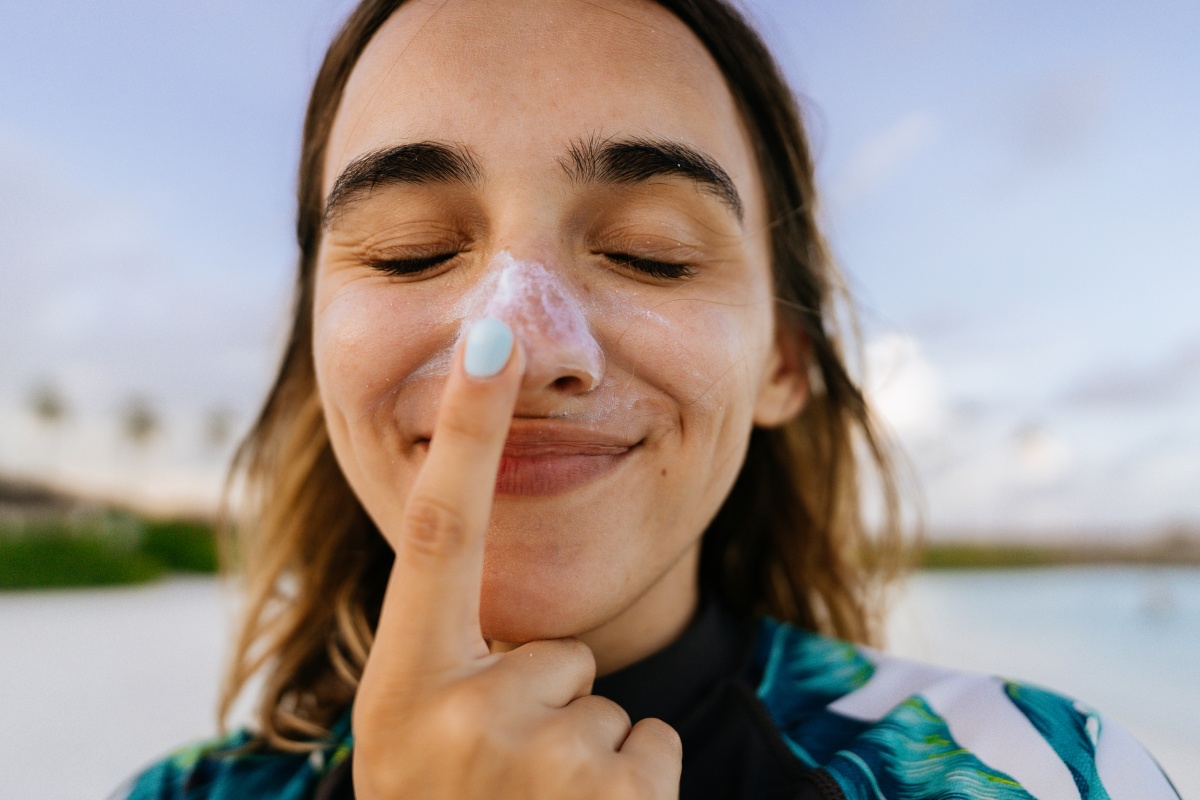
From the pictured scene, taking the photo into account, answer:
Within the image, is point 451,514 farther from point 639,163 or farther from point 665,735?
point 639,163

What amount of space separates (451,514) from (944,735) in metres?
0.90

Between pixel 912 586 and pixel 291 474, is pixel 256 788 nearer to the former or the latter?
pixel 291 474

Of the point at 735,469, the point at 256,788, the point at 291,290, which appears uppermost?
the point at 291,290

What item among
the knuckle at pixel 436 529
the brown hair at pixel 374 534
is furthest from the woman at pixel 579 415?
the brown hair at pixel 374 534

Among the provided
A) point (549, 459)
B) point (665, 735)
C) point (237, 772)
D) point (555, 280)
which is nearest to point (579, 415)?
point (549, 459)

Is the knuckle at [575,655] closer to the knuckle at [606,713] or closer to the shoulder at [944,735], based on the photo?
the knuckle at [606,713]

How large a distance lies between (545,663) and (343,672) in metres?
0.93

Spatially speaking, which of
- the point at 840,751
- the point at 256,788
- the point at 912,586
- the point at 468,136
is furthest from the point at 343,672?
the point at 912,586

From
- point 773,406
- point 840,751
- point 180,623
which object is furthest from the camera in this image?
point 180,623

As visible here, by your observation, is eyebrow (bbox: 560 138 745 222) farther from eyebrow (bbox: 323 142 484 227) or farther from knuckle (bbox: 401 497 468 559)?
knuckle (bbox: 401 497 468 559)

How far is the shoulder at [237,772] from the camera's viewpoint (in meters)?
1.50

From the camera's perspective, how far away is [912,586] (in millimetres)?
2080

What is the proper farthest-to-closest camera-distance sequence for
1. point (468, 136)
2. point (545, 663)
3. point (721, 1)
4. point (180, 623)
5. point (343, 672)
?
1. point (180, 623)
2. point (343, 672)
3. point (721, 1)
4. point (468, 136)
5. point (545, 663)

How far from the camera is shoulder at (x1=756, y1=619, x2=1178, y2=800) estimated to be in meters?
1.10
